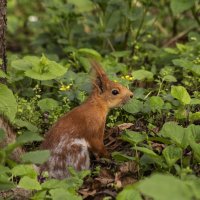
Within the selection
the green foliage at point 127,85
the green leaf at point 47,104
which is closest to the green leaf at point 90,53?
the green foliage at point 127,85

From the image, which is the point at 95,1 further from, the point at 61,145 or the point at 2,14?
the point at 61,145

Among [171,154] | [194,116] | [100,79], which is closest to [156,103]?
[194,116]

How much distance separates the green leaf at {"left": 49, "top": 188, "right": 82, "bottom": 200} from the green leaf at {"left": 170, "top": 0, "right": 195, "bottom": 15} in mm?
3429

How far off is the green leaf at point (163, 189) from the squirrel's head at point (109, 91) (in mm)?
2336

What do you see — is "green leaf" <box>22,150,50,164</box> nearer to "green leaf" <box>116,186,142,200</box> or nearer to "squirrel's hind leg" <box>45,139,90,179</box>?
"green leaf" <box>116,186,142,200</box>

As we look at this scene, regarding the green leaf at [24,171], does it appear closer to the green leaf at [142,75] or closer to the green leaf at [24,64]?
the green leaf at [24,64]

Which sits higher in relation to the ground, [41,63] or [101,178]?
[41,63]

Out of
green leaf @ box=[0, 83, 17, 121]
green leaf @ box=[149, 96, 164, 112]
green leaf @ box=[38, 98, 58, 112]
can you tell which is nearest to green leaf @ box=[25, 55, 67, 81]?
green leaf @ box=[38, 98, 58, 112]

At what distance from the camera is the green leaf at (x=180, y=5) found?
7203 mm

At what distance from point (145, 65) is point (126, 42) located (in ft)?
1.57

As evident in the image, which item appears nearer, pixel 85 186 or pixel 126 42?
pixel 85 186

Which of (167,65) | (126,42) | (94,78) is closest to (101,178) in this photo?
(94,78)

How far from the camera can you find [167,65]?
24.6ft

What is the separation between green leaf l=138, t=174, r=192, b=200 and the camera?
Answer: 3.34m
